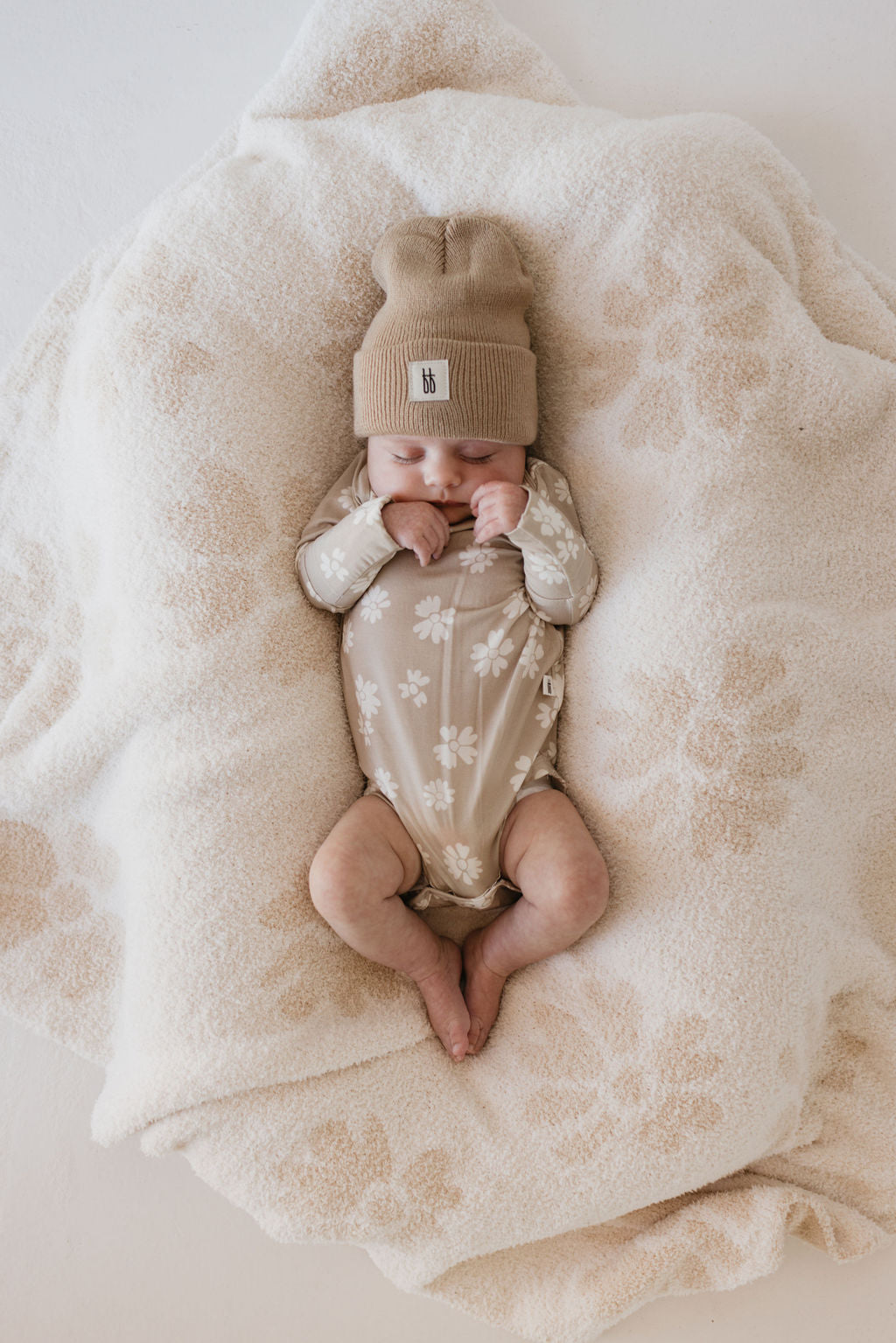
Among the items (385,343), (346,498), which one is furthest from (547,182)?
(346,498)

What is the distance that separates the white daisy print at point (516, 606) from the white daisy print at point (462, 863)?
1.05 feet

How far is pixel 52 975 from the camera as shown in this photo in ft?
4.79

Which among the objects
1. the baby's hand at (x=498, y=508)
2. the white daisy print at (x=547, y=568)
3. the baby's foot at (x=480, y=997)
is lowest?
the baby's foot at (x=480, y=997)

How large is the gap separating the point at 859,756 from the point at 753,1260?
673mm

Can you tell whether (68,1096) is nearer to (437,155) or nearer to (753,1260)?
(753,1260)

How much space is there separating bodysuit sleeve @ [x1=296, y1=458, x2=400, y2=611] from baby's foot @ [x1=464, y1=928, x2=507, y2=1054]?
53 cm

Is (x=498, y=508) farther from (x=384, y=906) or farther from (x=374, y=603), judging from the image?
(x=384, y=906)

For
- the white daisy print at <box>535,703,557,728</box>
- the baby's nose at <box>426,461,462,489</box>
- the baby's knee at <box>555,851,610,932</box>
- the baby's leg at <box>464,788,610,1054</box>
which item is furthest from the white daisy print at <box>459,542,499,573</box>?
the baby's knee at <box>555,851,610,932</box>

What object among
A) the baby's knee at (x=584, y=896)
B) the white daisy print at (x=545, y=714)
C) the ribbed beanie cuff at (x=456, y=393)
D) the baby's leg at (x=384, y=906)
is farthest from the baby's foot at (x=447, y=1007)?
the ribbed beanie cuff at (x=456, y=393)

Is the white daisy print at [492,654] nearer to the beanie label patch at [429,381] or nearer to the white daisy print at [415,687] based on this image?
the white daisy print at [415,687]

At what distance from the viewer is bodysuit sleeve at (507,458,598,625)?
4.27ft

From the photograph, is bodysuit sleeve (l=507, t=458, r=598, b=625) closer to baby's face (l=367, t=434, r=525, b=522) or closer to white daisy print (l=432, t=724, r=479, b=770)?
baby's face (l=367, t=434, r=525, b=522)

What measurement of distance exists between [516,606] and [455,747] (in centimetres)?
21

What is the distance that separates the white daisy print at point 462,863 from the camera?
1.36 m
